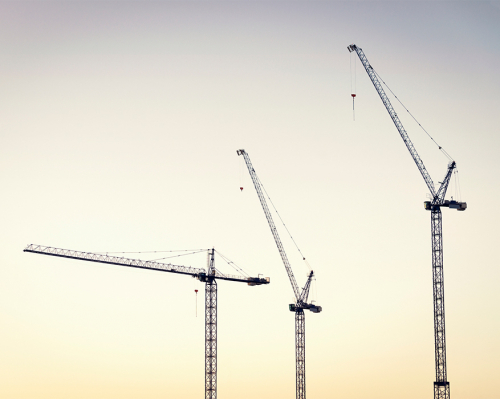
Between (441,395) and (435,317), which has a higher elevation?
(435,317)

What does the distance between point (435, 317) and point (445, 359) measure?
8.37 m

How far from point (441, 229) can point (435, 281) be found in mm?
10414

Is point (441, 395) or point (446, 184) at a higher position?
point (446, 184)

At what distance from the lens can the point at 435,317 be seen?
621 feet

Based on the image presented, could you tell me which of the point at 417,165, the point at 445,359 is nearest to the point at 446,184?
the point at 417,165

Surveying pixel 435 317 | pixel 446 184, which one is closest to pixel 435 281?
pixel 435 317

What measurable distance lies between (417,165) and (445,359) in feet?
130

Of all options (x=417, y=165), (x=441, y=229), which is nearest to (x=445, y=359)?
(x=441, y=229)

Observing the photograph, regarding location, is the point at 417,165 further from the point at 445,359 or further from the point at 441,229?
the point at 445,359

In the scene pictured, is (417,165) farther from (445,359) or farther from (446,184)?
(445,359)

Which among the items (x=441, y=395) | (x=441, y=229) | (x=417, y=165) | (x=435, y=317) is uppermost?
(x=417, y=165)

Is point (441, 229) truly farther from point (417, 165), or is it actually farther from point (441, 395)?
point (441, 395)

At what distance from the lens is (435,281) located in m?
189

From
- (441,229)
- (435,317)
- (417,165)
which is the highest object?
(417,165)
